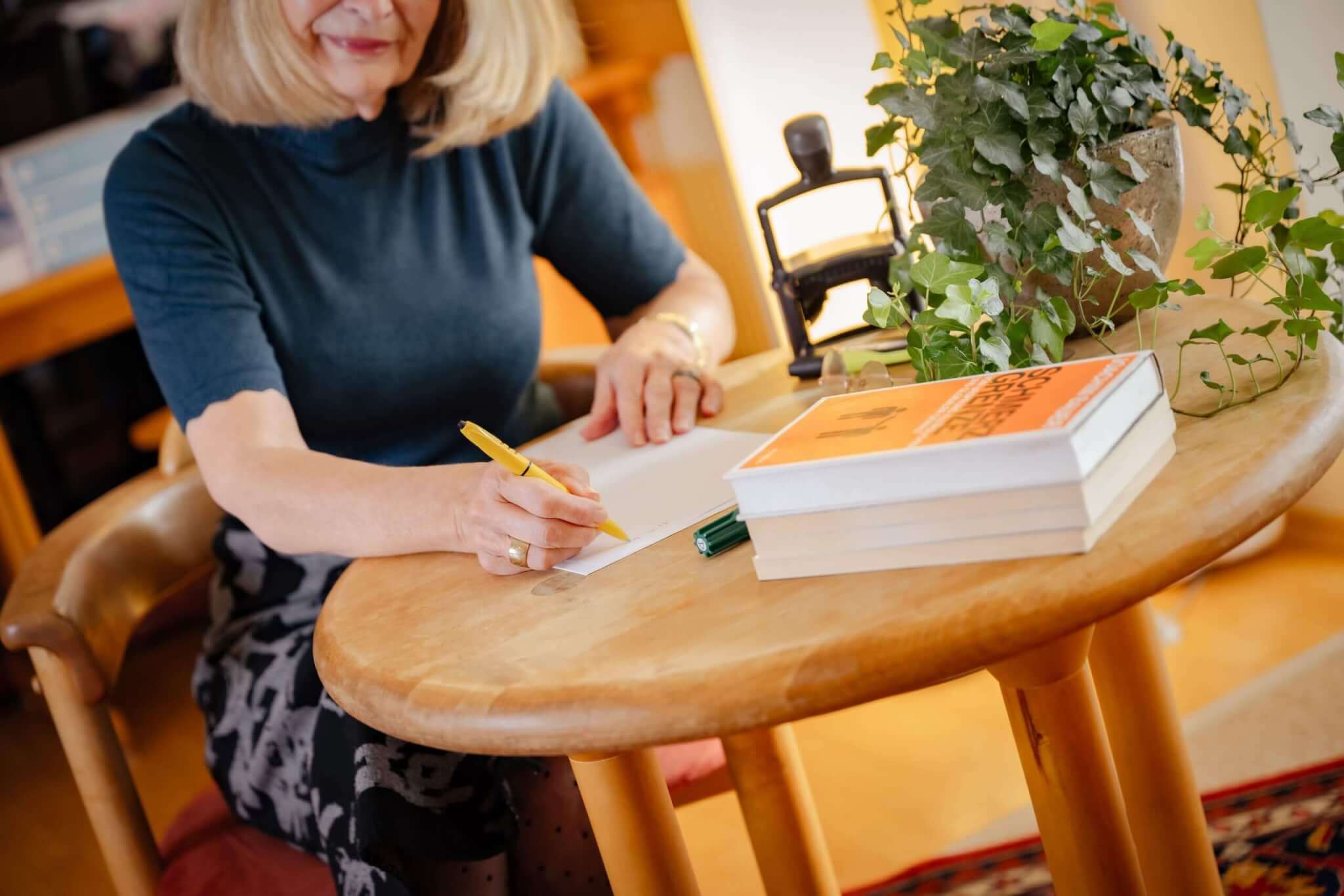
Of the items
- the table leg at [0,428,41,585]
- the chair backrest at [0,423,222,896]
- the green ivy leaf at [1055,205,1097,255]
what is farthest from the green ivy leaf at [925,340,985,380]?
the table leg at [0,428,41,585]

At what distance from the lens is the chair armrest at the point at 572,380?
63.6 inches

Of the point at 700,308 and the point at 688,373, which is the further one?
the point at 700,308

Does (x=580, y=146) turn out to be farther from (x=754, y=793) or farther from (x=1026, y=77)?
(x=754, y=793)

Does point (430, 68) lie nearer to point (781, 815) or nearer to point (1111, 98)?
point (1111, 98)

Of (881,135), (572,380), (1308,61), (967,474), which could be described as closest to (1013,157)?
(881,135)

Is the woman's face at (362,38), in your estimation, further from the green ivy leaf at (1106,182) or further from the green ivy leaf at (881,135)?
the green ivy leaf at (1106,182)

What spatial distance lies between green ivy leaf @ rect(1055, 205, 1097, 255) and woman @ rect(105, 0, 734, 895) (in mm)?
395

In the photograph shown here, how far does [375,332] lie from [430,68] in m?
Answer: 0.37

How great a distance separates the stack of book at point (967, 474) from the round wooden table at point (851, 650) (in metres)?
0.01

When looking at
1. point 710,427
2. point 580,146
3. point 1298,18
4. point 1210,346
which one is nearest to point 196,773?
point 580,146

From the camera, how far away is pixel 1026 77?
35.7 inches

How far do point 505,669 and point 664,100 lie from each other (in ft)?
7.46

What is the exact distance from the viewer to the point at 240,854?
1223mm

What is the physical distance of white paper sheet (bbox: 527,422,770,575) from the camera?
86cm
